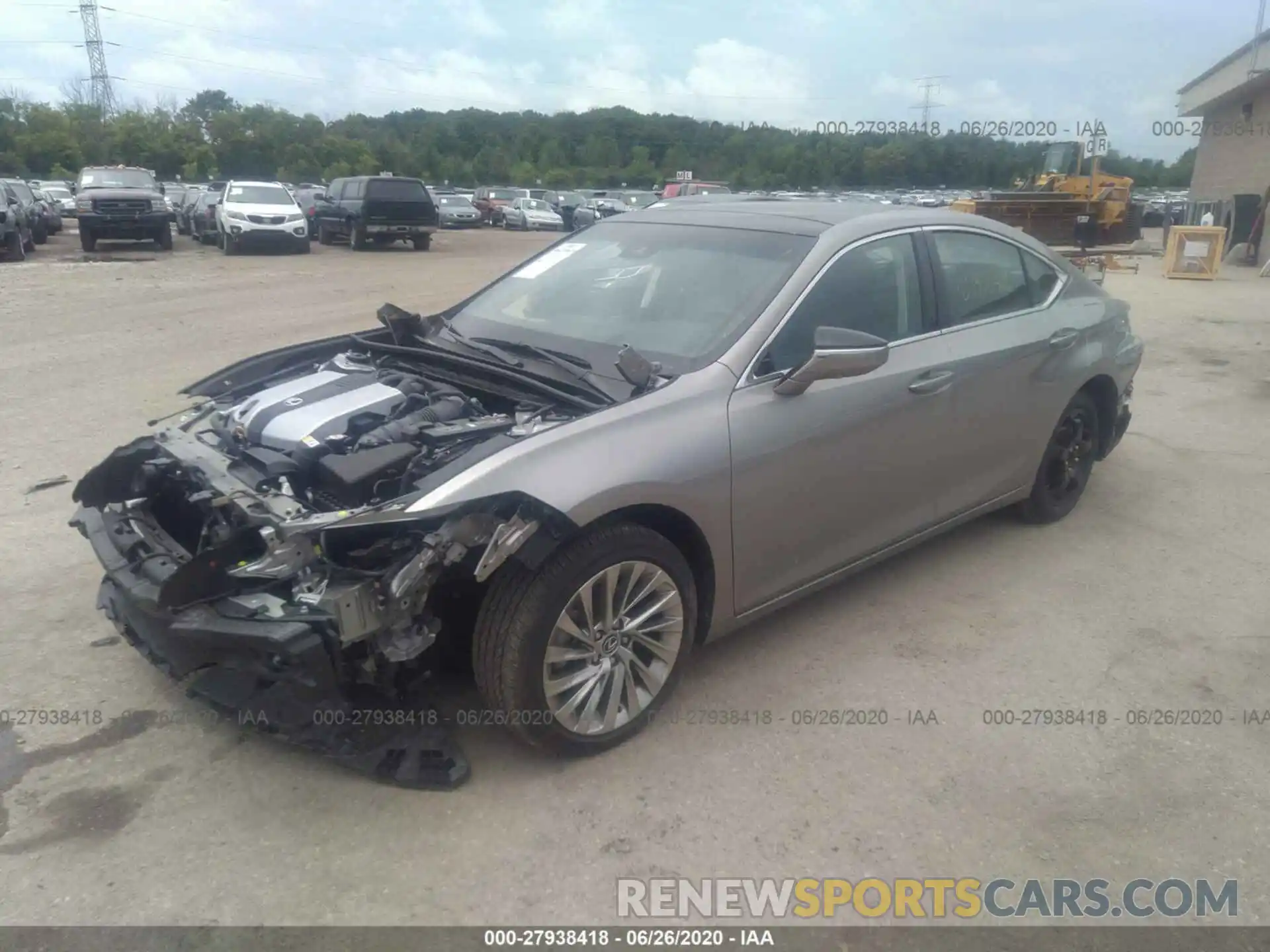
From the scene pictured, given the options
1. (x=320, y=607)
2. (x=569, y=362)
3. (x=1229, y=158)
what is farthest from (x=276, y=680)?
(x=1229, y=158)

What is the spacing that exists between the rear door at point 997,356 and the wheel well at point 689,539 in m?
1.43

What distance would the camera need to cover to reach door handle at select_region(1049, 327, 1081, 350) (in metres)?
4.76

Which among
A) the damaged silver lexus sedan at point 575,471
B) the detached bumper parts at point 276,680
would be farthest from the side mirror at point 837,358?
the detached bumper parts at point 276,680

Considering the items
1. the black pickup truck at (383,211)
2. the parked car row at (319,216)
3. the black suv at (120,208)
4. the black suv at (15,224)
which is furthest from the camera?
the black pickup truck at (383,211)

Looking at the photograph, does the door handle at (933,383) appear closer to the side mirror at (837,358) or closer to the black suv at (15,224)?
the side mirror at (837,358)

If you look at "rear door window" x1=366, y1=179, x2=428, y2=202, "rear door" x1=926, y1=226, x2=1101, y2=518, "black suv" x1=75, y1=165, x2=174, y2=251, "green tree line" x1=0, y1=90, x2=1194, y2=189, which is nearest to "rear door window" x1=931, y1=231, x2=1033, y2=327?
"rear door" x1=926, y1=226, x2=1101, y2=518

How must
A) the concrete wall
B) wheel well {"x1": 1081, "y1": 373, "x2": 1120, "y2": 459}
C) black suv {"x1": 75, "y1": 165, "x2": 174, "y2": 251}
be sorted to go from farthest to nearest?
the concrete wall < black suv {"x1": 75, "y1": 165, "x2": 174, "y2": 251} < wheel well {"x1": 1081, "y1": 373, "x2": 1120, "y2": 459}

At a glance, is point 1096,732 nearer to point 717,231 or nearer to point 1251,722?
point 1251,722

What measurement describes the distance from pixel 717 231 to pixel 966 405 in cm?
136

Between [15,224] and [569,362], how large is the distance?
19.8 m

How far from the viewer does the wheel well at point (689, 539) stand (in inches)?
124

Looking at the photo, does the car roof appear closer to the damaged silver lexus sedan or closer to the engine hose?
the damaged silver lexus sedan

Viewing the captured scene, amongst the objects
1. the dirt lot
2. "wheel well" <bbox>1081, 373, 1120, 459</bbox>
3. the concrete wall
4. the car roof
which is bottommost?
the dirt lot

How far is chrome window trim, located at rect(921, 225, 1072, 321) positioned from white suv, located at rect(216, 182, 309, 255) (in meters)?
20.5
